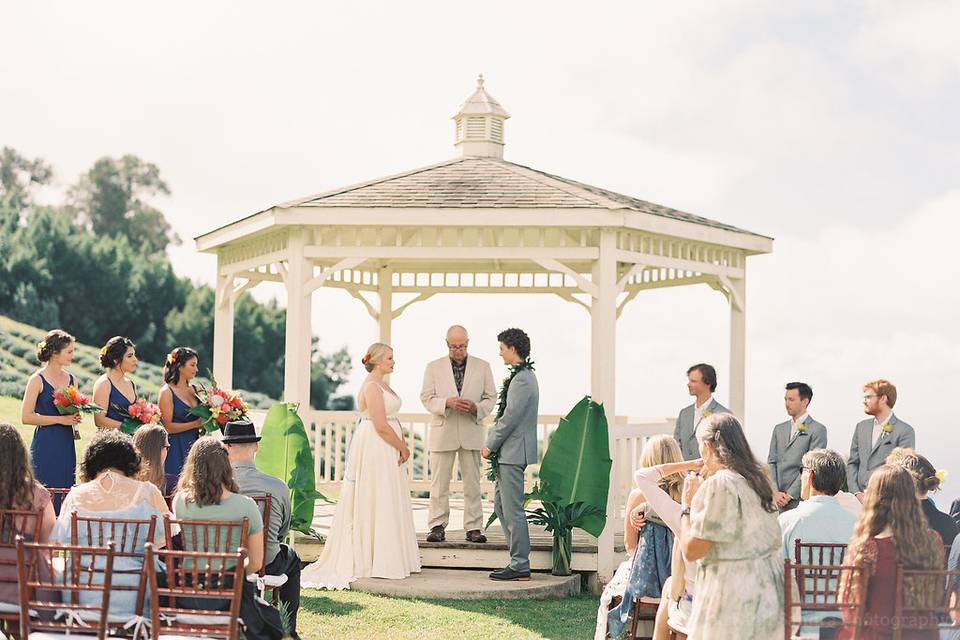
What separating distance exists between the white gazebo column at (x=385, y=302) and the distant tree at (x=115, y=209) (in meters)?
31.7

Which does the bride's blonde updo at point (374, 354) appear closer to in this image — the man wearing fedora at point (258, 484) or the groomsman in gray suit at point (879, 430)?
the man wearing fedora at point (258, 484)

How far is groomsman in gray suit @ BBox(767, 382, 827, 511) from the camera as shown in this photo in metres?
9.03

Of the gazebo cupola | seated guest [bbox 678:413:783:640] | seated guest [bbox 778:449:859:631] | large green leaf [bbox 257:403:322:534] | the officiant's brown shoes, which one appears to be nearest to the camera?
seated guest [bbox 678:413:783:640]

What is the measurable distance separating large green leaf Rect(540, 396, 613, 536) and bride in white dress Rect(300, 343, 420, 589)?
1296mm

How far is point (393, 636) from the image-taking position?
799 cm

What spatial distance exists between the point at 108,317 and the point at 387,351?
25.8 meters

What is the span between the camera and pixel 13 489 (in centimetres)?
578

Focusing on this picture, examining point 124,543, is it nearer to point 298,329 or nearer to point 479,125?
point 298,329

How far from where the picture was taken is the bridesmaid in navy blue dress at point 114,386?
8.92 meters

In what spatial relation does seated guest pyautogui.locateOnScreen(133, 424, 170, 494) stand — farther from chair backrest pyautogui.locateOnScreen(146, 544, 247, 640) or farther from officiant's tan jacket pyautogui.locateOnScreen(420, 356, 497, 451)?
officiant's tan jacket pyautogui.locateOnScreen(420, 356, 497, 451)

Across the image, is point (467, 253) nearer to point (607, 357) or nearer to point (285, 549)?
point (607, 357)

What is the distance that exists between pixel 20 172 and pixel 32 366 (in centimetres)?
1981

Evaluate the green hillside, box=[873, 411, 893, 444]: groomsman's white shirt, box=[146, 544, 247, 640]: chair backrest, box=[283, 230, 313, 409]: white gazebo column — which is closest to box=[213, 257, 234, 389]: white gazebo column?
box=[283, 230, 313, 409]: white gazebo column

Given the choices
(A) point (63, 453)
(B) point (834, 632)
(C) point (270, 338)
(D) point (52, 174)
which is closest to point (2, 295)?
(C) point (270, 338)
